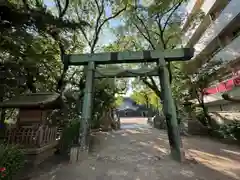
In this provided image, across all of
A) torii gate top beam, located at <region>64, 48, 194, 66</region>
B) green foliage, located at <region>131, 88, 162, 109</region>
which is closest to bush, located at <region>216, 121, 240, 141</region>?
torii gate top beam, located at <region>64, 48, 194, 66</region>

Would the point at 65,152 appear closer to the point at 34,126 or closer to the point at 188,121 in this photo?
the point at 34,126

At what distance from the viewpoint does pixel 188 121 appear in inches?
436

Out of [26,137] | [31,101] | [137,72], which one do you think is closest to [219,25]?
[137,72]

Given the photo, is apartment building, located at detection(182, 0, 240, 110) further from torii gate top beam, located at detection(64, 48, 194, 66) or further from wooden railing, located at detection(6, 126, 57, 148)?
wooden railing, located at detection(6, 126, 57, 148)

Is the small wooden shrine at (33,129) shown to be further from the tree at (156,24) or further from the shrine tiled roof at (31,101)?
the tree at (156,24)

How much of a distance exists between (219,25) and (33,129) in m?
14.9

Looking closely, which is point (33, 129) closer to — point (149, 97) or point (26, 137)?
point (26, 137)

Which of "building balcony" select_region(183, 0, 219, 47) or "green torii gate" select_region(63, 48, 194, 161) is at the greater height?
"building balcony" select_region(183, 0, 219, 47)

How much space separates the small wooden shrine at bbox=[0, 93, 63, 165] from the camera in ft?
18.1

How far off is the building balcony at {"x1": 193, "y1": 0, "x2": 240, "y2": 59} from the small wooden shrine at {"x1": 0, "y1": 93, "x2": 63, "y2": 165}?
11.9 meters

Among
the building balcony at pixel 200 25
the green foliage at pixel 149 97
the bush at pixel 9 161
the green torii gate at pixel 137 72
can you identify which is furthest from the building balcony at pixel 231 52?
the bush at pixel 9 161

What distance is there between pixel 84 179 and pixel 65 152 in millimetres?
3326

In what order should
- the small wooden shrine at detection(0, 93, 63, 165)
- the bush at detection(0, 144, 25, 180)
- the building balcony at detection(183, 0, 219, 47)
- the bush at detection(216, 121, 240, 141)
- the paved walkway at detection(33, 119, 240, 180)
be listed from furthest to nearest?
the building balcony at detection(183, 0, 219, 47), the bush at detection(216, 121, 240, 141), the small wooden shrine at detection(0, 93, 63, 165), the paved walkway at detection(33, 119, 240, 180), the bush at detection(0, 144, 25, 180)

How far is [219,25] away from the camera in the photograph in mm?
12797
